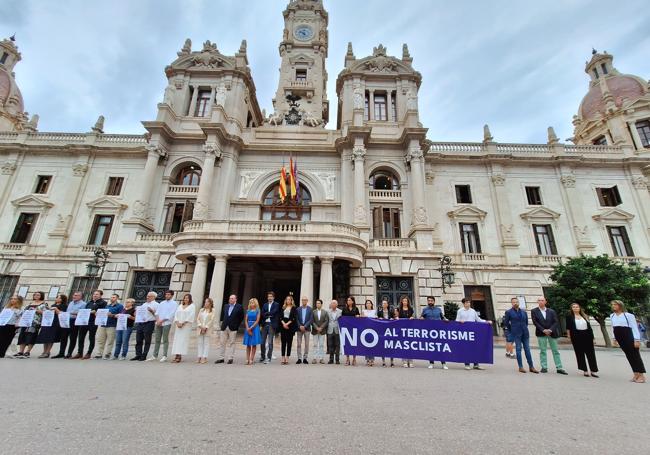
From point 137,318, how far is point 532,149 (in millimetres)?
30210

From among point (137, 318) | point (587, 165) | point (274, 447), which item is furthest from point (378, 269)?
point (587, 165)

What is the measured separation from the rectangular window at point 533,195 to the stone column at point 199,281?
2457 centimetres

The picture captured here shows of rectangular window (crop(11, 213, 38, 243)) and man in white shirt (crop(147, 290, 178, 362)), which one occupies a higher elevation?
rectangular window (crop(11, 213, 38, 243))

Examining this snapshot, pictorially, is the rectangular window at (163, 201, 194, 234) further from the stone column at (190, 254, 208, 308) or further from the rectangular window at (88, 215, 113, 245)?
the stone column at (190, 254, 208, 308)

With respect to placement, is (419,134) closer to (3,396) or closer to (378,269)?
(378,269)

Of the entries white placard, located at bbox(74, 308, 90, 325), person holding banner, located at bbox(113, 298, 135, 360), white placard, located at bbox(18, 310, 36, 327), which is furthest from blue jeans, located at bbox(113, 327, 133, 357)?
white placard, located at bbox(18, 310, 36, 327)

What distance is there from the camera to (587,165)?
24938mm

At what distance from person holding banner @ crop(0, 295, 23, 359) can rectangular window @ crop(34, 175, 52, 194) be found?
67.8ft

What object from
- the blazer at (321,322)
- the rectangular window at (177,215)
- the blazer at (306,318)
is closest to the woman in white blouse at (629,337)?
the blazer at (321,322)

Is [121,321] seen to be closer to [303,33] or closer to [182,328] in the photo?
[182,328]

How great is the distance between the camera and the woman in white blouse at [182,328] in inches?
344

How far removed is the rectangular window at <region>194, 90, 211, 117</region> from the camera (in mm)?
26094

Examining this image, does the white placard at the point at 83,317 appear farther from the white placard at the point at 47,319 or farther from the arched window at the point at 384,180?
the arched window at the point at 384,180

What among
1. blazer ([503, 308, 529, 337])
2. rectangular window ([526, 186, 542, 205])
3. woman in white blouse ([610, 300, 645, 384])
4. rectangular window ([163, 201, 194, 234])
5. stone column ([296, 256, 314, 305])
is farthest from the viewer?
rectangular window ([526, 186, 542, 205])
